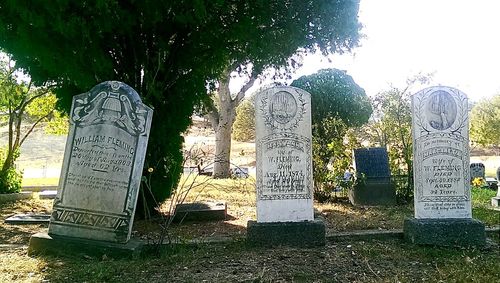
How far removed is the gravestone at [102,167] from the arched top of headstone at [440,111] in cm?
360

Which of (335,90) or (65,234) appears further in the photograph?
(335,90)

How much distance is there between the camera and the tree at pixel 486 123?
33.8m

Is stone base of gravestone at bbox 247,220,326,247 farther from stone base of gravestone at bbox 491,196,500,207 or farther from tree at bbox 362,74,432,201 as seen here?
stone base of gravestone at bbox 491,196,500,207

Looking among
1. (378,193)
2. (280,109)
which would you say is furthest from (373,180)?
(280,109)

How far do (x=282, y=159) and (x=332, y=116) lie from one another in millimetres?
7004

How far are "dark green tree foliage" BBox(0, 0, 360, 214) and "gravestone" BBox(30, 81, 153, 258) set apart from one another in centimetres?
109

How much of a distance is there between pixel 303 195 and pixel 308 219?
32cm

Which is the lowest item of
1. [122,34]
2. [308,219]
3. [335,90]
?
[308,219]

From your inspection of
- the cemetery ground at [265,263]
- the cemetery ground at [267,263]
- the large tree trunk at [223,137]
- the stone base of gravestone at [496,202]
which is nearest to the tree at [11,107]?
the cemetery ground at [267,263]

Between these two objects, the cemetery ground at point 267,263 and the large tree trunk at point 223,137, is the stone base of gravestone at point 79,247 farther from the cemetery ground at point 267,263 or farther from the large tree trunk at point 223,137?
the large tree trunk at point 223,137

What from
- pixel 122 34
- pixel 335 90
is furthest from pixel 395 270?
pixel 335 90

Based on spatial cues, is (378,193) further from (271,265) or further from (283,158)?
(271,265)

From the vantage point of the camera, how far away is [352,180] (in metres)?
9.49

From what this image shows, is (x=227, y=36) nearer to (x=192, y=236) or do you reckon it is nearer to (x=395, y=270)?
(x=192, y=236)
